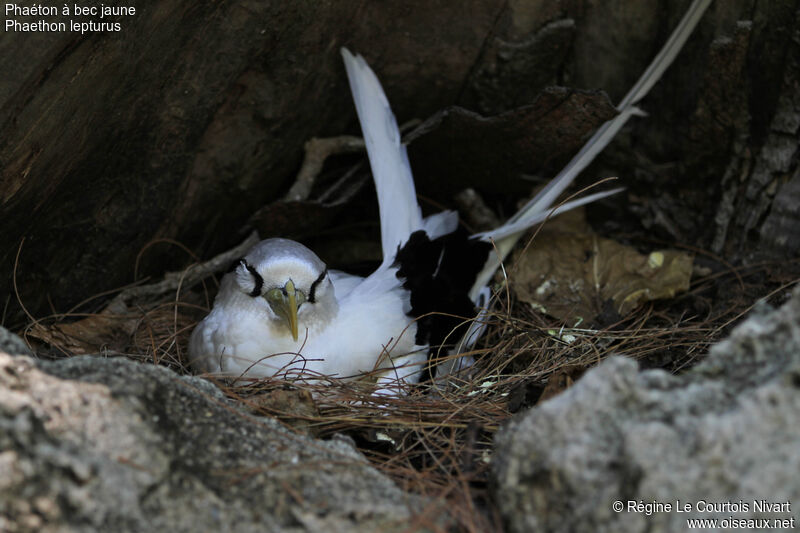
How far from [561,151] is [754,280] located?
1.11m

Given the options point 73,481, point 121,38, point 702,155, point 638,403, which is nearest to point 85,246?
point 121,38

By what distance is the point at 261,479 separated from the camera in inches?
77.5

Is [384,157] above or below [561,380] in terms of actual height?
above

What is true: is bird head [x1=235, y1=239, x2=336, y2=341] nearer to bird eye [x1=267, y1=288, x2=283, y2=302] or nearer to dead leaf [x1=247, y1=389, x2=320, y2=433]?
bird eye [x1=267, y1=288, x2=283, y2=302]

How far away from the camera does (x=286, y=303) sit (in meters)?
2.93

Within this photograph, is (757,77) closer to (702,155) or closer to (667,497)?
(702,155)

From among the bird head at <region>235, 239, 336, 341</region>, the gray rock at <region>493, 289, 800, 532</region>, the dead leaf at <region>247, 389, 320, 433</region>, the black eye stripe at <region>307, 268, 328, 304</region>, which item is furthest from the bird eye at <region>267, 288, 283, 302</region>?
the gray rock at <region>493, 289, 800, 532</region>

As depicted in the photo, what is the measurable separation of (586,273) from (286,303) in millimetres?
1775

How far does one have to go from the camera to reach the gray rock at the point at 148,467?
1746 mm

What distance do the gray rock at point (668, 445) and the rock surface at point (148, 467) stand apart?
0.37 meters

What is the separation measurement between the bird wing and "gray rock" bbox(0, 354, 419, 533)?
5.63 feet

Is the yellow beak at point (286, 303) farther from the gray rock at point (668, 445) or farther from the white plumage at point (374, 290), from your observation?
the gray rock at point (668, 445)

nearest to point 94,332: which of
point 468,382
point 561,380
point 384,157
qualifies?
point 384,157

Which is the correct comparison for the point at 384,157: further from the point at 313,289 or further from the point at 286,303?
the point at 286,303
